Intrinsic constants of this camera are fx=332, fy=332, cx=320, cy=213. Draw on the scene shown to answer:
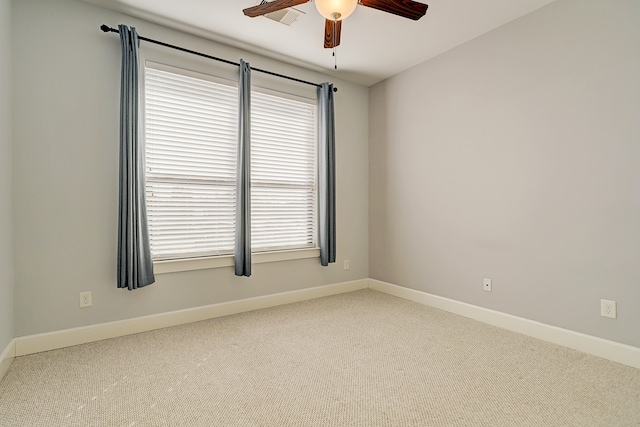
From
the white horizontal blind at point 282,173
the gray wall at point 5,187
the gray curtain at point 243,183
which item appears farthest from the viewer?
the white horizontal blind at point 282,173

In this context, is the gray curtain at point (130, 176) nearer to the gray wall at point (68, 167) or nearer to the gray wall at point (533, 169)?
the gray wall at point (68, 167)

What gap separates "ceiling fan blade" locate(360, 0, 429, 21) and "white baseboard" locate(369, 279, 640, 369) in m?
2.55

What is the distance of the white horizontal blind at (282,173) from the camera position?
3529 mm

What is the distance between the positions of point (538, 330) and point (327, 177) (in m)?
2.48

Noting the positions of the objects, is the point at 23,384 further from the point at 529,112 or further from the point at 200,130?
the point at 529,112

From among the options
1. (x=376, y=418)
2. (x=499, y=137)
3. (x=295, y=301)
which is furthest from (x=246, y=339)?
(x=499, y=137)

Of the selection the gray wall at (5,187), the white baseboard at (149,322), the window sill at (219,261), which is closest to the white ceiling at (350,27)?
the gray wall at (5,187)

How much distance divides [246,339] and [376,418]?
135cm

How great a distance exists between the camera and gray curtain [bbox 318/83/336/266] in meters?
3.87

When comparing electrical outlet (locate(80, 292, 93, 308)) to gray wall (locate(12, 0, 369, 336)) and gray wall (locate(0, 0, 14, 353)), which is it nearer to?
gray wall (locate(12, 0, 369, 336))

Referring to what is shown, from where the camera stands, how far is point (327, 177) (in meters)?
3.88

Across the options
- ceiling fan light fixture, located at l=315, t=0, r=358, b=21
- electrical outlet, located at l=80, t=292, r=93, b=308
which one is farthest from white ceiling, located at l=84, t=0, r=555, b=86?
electrical outlet, located at l=80, t=292, r=93, b=308

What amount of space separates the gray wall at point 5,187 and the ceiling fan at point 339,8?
64.3 inches

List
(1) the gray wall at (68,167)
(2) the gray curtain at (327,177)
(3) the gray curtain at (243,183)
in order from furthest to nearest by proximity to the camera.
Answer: (2) the gray curtain at (327,177), (3) the gray curtain at (243,183), (1) the gray wall at (68,167)
